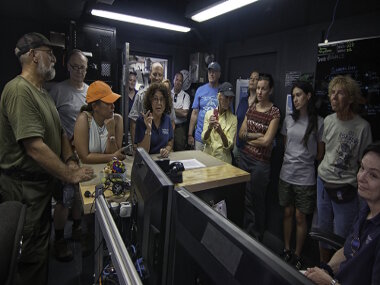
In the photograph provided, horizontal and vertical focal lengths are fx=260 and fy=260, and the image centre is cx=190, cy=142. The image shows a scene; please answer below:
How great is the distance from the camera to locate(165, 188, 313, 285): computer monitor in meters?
0.40

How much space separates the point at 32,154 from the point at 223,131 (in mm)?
1861

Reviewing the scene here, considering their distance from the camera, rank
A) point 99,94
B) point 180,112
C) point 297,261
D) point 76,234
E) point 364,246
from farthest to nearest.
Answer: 1. point 180,112
2. point 76,234
3. point 297,261
4. point 99,94
5. point 364,246

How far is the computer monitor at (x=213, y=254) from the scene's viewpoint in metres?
0.40

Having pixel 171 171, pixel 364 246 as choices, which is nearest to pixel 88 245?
pixel 171 171

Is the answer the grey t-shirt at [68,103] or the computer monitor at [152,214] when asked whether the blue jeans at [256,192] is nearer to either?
the grey t-shirt at [68,103]

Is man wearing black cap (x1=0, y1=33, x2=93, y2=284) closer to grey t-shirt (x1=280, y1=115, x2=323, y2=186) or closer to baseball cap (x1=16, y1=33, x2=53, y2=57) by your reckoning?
baseball cap (x1=16, y1=33, x2=53, y2=57)

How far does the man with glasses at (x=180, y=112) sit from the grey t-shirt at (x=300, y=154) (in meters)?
1.85

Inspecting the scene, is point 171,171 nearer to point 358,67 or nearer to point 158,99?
point 158,99

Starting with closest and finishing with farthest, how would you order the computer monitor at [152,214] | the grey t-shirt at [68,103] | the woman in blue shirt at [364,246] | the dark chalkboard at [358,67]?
the computer monitor at [152,214] → the woman in blue shirt at [364,246] → the dark chalkboard at [358,67] → the grey t-shirt at [68,103]

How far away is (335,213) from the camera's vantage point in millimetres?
2207

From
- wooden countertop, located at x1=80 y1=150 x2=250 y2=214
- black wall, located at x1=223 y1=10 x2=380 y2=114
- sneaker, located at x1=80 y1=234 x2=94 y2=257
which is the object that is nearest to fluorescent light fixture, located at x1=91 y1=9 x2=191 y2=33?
black wall, located at x1=223 y1=10 x2=380 y2=114

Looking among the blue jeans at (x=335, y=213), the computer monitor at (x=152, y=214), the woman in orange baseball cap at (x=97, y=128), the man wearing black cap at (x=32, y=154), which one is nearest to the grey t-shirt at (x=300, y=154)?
A: the blue jeans at (x=335, y=213)

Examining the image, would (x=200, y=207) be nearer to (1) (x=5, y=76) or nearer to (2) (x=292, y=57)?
(2) (x=292, y=57)

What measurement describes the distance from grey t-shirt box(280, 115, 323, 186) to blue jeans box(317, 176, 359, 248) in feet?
0.56
